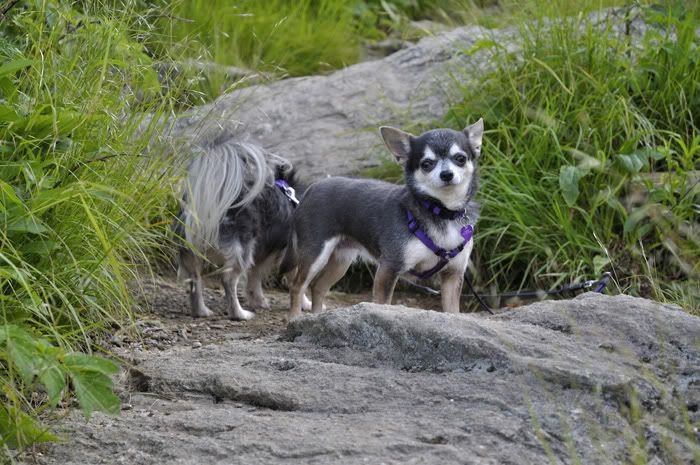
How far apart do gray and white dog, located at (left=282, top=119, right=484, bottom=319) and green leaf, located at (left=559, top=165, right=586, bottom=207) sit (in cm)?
88

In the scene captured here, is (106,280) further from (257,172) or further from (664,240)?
(664,240)

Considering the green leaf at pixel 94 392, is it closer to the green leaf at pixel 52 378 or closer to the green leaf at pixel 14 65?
the green leaf at pixel 52 378

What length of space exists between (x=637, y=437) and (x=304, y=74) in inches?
228

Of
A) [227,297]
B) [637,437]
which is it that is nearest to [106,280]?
[227,297]

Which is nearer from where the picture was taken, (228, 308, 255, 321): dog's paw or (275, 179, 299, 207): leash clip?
(228, 308, 255, 321): dog's paw

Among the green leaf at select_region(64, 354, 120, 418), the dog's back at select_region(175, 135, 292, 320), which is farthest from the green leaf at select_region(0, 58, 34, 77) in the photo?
the dog's back at select_region(175, 135, 292, 320)

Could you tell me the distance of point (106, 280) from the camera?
4.05 meters

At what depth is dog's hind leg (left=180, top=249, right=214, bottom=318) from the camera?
564cm

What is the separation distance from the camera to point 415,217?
498 cm

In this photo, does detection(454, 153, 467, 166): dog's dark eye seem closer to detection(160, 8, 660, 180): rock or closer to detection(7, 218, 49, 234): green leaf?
detection(160, 8, 660, 180): rock

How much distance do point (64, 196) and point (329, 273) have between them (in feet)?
7.27

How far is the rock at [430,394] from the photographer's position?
2.96 m

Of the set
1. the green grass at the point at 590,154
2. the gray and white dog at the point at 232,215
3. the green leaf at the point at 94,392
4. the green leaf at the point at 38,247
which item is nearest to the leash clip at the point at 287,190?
the gray and white dog at the point at 232,215

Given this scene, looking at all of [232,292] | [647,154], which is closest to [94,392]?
[232,292]
